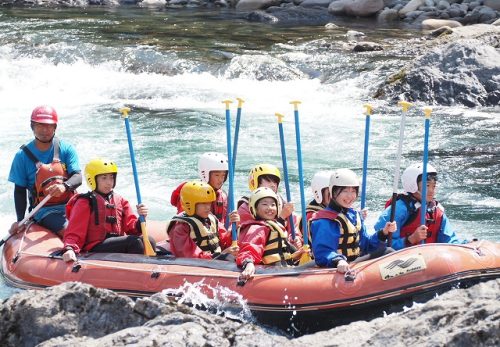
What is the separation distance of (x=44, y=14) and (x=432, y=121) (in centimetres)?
1513

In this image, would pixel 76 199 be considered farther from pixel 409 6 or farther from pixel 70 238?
pixel 409 6

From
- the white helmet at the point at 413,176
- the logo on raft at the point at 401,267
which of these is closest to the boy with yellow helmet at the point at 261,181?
the white helmet at the point at 413,176

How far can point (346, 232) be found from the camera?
6.50m

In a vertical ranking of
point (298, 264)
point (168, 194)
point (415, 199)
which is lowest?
point (168, 194)

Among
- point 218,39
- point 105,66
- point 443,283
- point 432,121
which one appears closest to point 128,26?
point 218,39

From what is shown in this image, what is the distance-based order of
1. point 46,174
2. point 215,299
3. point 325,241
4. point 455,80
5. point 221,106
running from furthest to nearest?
point 221,106 < point 455,80 < point 46,174 < point 325,241 < point 215,299

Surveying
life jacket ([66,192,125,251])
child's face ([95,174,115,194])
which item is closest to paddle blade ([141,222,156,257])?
life jacket ([66,192,125,251])

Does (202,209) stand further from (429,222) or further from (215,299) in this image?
(429,222)

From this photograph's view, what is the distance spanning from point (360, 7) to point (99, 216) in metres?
20.1

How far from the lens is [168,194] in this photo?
1121cm

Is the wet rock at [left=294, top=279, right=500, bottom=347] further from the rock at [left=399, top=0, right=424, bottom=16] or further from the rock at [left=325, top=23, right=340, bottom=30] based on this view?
the rock at [left=399, top=0, right=424, bottom=16]

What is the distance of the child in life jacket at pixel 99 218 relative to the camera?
23.0 feet

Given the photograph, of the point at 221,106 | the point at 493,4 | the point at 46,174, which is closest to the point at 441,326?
the point at 46,174

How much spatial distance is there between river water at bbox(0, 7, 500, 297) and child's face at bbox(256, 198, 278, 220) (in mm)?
2482
